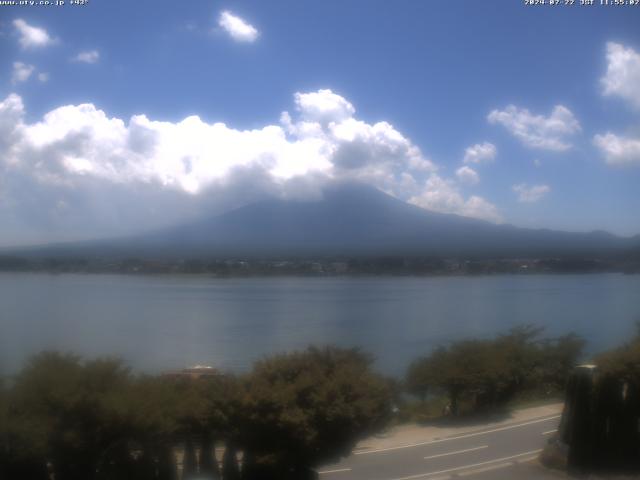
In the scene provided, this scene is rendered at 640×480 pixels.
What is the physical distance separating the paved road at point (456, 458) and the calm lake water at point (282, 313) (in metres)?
5.12

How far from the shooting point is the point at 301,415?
9508mm

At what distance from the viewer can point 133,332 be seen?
87.9 ft

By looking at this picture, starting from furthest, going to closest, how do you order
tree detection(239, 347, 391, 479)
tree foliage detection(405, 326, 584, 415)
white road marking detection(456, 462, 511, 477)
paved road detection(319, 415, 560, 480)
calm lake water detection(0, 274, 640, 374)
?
calm lake water detection(0, 274, 640, 374) < tree foliage detection(405, 326, 584, 415) < paved road detection(319, 415, 560, 480) < white road marking detection(456, 462, 511, 477) < tree detection(239, 347, 391, 479)

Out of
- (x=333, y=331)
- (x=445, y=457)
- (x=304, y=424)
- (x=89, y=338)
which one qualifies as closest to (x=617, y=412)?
(x=445, y=457)

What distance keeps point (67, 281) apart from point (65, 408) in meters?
29.1

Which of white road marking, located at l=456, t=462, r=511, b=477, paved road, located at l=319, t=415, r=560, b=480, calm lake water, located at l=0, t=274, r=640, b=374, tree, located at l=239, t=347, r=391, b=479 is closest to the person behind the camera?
tree, located at l=239, t=347, r=391, b=479

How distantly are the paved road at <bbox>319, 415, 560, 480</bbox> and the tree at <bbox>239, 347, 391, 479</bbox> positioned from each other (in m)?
1.13

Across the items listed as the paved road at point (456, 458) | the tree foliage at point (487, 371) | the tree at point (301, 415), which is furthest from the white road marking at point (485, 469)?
the tree foliage at point (487, 371)

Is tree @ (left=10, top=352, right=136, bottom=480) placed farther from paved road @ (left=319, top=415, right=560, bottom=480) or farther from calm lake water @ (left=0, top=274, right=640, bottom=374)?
paved road @ (left=319, top=415, right=560, bottom=480)

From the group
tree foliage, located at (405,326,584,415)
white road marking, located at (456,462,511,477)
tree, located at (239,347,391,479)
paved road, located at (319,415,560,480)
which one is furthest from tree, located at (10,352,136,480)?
tree foliage, located at (405,326,584,415)

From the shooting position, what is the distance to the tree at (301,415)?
9.48 metres

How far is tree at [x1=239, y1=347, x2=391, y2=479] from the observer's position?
9.48 meters

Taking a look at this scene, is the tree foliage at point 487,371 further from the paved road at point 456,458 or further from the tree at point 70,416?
the tree at point 70,416

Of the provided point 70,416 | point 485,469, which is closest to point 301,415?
point 70,416
